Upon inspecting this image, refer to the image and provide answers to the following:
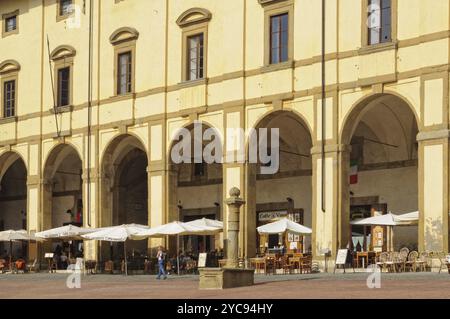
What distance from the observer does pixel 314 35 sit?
34.4 metres

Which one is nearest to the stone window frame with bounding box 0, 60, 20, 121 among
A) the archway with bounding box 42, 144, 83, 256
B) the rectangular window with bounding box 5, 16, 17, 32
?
the rectangular window with bounding box 5, 16, 17, 32

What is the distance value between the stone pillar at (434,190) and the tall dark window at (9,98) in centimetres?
2143

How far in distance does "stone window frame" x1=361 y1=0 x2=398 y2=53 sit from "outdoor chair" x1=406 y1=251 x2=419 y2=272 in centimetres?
648

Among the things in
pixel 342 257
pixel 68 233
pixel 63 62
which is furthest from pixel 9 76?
pixel 342 257

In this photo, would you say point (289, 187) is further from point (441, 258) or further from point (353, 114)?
point (441, 258)

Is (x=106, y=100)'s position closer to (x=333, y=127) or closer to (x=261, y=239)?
(x=261, y=239)

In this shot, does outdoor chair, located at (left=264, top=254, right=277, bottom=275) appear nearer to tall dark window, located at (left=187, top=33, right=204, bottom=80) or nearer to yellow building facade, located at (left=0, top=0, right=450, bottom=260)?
yellow building facade, located at (left=0, top=0, right=450, bottom=260)

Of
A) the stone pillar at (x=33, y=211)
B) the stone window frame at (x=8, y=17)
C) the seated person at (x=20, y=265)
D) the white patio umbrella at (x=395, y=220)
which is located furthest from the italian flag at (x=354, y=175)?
the stone window frame at (x=8, y=17)

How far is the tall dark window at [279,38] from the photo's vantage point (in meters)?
35.6

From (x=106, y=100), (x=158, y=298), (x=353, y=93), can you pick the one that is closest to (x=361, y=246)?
(x=353, y=93)

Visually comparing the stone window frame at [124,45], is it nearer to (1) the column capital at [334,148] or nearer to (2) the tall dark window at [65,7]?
(2) the tall dark window at [65,7]

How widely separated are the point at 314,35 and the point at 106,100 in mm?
10821

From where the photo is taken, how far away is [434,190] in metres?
30.7

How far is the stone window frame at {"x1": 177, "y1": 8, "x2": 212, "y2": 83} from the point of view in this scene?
125 ft
